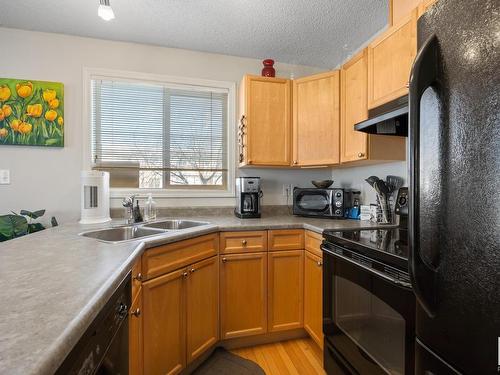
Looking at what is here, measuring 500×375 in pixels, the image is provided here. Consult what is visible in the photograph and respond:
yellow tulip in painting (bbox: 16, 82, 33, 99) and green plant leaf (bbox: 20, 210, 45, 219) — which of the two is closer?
green plant leaf (bbox: 20, 210, 45, 219)

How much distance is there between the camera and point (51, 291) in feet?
2.24

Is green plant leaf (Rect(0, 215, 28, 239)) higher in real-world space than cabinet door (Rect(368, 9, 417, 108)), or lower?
lower

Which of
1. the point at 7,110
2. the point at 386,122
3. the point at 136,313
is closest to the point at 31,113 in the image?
the point at 7,110

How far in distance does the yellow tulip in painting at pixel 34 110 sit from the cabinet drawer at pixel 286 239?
2.07 metres

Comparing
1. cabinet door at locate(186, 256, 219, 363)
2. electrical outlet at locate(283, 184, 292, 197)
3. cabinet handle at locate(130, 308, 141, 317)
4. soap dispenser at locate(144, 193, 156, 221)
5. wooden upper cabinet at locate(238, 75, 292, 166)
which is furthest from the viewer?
electrical outlet at locate(283, 184, 292, 197)

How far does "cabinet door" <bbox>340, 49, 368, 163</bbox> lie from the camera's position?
185 centimetres

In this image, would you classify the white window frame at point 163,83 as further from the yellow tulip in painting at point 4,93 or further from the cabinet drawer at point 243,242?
the cabinet drawer at point 243,242

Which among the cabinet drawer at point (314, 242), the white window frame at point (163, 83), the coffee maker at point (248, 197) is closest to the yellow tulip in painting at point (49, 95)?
the white window frame at point (163, 83)

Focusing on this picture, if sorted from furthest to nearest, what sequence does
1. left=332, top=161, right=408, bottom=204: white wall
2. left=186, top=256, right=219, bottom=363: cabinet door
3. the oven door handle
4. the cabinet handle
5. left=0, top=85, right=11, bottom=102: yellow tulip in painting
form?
left=0, top=85, right=11, bottom=102: yellow tulip in painting, left=332, top=161, right=408, bottom=204: white wall, left=186, top=256, right=219, bottom=363: cabinet door, the cabinet handle, the oven door handle

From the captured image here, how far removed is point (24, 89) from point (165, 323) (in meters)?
2.13

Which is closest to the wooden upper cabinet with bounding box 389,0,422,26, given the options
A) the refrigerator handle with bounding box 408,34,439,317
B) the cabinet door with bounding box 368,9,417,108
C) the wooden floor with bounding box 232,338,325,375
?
the cabinet door with bounding box 368,9,417,108

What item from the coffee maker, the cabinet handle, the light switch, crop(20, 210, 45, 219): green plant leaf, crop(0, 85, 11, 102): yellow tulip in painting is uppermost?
crop(0, 85, 11, 102): yellow tulip in painting

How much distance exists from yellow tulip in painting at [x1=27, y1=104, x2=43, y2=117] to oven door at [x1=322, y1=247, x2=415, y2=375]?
242cm

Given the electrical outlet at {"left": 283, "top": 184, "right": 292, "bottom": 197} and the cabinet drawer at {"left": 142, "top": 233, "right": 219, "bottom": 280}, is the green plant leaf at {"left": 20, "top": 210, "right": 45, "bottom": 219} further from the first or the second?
the electrical outlet at {"left": 283, "top": 184, "right": 292, "bottom": 197}
